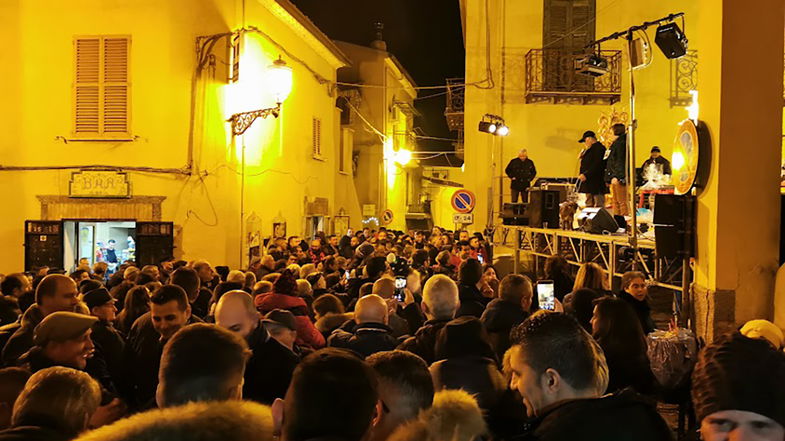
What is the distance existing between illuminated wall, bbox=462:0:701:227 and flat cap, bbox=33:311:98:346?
19.3 metres

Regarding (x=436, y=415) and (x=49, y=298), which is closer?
(x=436, y=415)

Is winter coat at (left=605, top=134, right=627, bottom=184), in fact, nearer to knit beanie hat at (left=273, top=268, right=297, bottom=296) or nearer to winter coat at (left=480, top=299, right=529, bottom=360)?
winter coat at (left=480, top=299, right=529, bottom=360)

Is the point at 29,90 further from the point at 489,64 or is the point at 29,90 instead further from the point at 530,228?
the point at 489,64

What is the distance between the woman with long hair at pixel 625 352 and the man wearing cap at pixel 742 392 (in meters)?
2.27

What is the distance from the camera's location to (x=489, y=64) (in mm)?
22531

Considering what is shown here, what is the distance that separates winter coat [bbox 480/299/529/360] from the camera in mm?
5812

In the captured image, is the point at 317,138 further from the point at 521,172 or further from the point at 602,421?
the point at 602,421

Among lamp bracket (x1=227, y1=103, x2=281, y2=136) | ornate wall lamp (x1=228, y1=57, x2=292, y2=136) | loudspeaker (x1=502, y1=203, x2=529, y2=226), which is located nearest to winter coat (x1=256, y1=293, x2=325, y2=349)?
ornate wall lamp (x1=228, y1=57, x2=292, y2=136)

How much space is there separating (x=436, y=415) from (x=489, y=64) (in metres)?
21.0

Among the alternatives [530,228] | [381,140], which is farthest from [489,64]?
[381,140]

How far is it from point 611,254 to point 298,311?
619 centimetres

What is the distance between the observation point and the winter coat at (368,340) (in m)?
5.30

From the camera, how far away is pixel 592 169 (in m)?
14.5

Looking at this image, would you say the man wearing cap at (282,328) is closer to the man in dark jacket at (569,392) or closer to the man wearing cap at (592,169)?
the man in dark jacket at (569,392)
